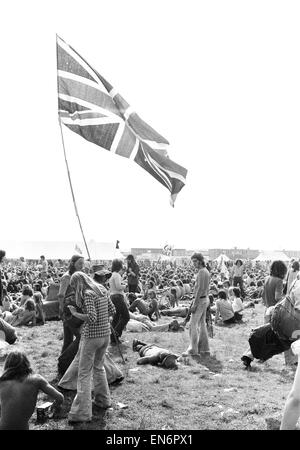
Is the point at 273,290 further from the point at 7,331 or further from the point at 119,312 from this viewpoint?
the point at 7,331

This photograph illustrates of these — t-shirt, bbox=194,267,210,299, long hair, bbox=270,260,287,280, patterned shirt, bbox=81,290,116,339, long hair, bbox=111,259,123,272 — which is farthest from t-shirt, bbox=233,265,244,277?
patterned shirt, bbox=81,290,116,339

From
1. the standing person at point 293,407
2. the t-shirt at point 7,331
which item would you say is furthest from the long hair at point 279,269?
the t-shirt at point 7,331

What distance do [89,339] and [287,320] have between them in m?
2.08

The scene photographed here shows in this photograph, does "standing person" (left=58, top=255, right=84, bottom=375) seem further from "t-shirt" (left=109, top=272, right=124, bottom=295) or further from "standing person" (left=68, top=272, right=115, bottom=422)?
"t-shirt" (left=109, top=272, right=124, bottom=295)

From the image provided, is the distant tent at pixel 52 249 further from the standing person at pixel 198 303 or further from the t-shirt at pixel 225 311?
the standing person at pixel 198 303

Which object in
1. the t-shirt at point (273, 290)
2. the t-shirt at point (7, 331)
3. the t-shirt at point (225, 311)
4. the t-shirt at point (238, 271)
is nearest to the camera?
the t-shirt at point (7, 331)

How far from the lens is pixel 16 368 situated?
A: 4.00 meters

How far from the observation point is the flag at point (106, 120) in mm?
8141

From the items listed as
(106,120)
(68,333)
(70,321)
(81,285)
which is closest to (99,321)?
(81,285)

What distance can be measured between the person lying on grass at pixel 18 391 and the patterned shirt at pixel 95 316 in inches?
46.4

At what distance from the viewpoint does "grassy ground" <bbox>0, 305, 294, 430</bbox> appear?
5102mm
